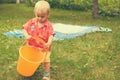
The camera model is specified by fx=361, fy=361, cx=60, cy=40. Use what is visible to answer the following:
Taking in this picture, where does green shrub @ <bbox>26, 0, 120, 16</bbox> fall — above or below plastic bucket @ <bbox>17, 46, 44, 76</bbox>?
below

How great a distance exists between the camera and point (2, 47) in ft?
28.0

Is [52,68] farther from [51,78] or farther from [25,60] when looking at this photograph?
[25,60]

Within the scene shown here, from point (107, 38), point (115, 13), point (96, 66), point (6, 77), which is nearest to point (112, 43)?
point (107, 38)

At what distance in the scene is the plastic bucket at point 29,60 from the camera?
5.84 m

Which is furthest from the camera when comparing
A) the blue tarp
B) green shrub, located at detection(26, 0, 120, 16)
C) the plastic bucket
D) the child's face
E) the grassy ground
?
green shrub, located at detection(26, 0, 120, 16)

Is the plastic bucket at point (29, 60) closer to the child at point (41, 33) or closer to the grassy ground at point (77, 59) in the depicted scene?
the child at point (41, 33)

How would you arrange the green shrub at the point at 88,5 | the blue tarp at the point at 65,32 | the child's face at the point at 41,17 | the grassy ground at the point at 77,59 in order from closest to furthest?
the child's face at the point at 41,17
the grassy ground at the point at 77,59
the blue tarp at the point at 65,32
the green shrub at the point at 88,5

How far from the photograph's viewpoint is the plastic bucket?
19.2 feet

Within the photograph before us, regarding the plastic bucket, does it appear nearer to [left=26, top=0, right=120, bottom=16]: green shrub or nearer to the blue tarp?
the blue tarp

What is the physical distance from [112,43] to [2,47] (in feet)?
9.67

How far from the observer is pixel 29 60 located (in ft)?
20.4

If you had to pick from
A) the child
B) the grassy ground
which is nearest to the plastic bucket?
the child

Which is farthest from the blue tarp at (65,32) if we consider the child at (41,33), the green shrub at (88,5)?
the green shrub at (88,5)

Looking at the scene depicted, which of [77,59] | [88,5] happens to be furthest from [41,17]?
[88,5]
